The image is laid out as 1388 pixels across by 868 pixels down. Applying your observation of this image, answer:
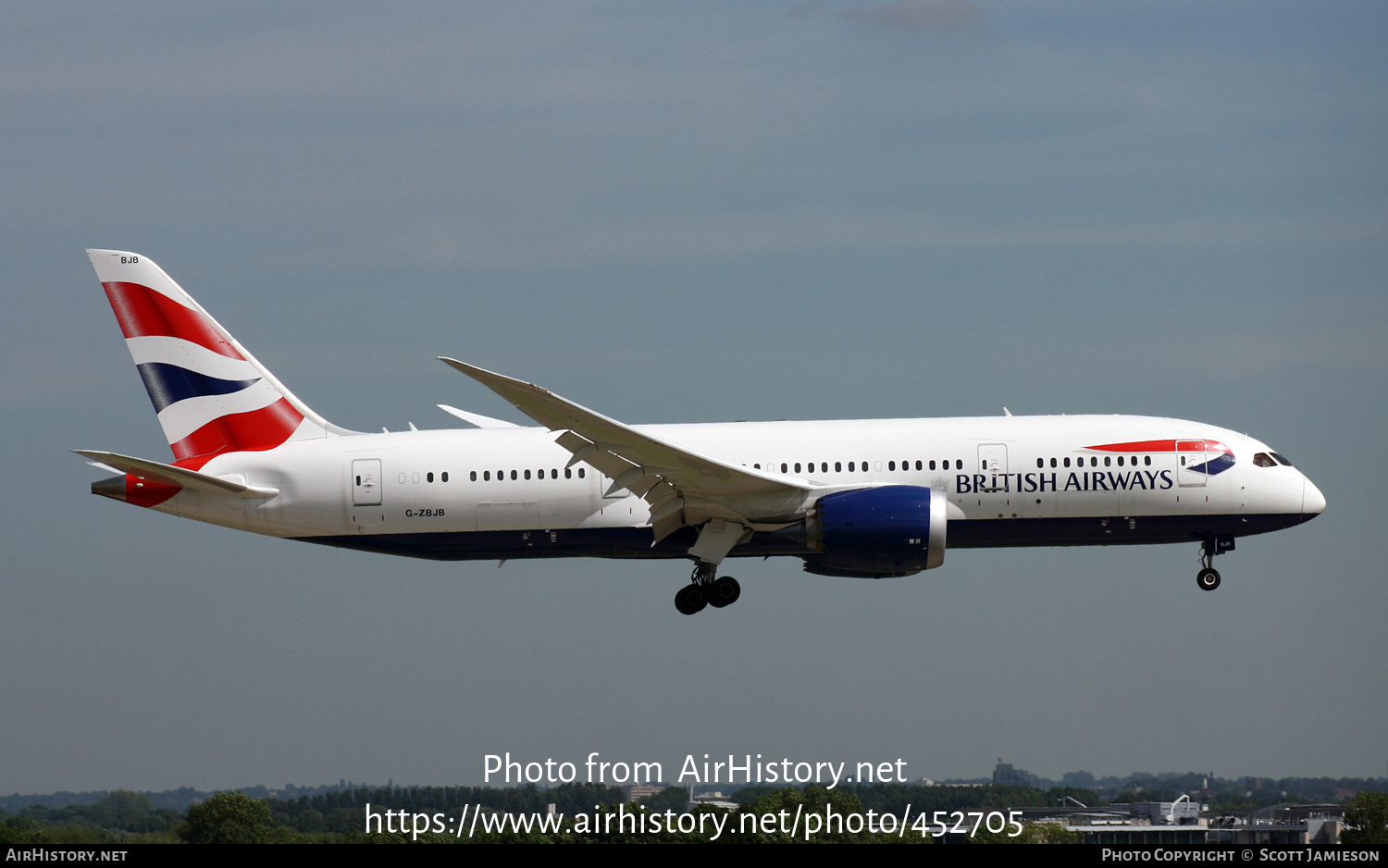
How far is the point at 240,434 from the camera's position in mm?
37062

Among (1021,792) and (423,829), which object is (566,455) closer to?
(423,829)

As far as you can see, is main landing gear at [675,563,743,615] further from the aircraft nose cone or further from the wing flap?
the aircraft nose cone

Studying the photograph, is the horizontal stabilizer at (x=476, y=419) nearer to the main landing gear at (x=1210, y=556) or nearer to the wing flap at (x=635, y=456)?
the wing flap at (x=635, y=456)

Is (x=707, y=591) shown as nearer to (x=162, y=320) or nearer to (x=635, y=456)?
(x=635, y=456)

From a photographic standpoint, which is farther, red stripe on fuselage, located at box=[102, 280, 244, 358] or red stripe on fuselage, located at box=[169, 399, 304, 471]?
red stripe on fuselage, located at box=[102, 280, 244, 358]

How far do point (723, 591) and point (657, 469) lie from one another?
4.42 metres

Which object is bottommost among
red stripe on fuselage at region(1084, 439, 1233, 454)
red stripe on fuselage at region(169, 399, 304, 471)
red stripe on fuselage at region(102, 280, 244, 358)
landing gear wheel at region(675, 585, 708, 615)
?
landing gear wheel at region(675, 585, 708, 615)

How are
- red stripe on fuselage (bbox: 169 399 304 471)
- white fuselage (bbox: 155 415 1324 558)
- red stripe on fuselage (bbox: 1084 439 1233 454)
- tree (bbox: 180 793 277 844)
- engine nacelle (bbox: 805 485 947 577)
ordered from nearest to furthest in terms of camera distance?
engine nacelle (bbox: 805 485 947 577) → tree (bbox: 180 793 277 844) → white fuselage (bbox: 155 415 1324 558) → red stripe on fuselage (bbox: 1084 439 1233 454) → red stripe on fuselage (bbox: 169 399 304 471)

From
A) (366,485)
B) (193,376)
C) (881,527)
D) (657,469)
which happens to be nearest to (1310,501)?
(881,527)

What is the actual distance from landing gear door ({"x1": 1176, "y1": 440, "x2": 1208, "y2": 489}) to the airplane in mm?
53

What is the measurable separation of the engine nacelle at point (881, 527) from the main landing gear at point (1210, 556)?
7.01 metres

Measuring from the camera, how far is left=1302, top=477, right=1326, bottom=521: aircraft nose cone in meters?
35.2

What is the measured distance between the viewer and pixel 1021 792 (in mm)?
49750

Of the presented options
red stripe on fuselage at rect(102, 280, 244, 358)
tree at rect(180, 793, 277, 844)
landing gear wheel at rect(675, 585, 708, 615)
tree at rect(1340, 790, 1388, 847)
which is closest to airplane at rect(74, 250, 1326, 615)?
landing gear wheel at rect(675, 585, 708, 615)
